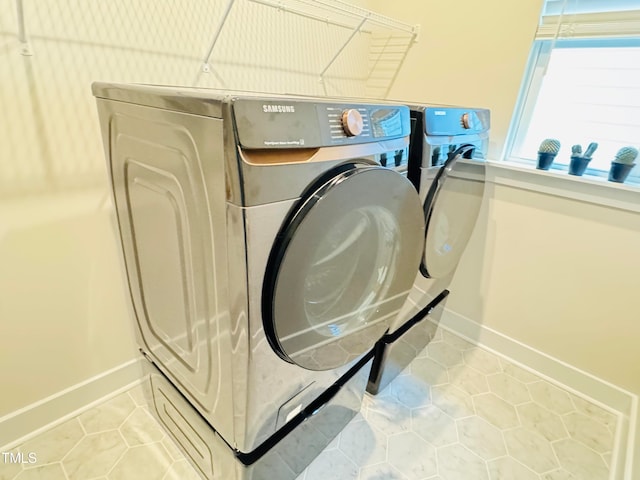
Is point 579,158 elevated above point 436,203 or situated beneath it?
elevated above

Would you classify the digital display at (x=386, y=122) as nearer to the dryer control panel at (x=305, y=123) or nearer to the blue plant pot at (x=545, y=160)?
the dryer control panel at (x=305, y=123)

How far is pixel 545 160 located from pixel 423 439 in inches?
49.7

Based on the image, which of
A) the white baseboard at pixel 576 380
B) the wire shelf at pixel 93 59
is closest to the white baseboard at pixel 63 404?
the wire shelf at pixel 93 59

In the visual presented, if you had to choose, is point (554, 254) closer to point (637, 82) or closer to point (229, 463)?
point (637, 82)

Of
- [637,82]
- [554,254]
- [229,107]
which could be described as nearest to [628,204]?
[554,254]

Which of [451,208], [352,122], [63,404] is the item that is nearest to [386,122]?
[352,122]

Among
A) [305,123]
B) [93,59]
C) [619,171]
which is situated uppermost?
[93,59]

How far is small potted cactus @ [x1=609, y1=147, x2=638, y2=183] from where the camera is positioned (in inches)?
51.6

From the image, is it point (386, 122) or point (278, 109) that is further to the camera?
point (386, 122)

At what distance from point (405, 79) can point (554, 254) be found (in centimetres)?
117

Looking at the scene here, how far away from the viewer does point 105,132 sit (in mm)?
951

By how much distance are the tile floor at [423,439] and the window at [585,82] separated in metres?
1.05

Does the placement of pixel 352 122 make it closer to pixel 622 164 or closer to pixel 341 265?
pixel 341 265

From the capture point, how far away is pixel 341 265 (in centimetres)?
95
